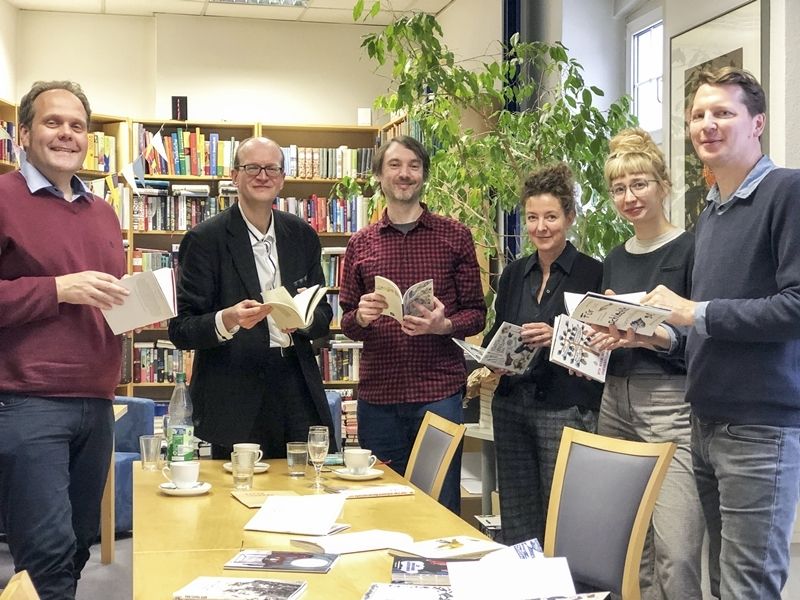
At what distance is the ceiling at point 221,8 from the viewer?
673cm

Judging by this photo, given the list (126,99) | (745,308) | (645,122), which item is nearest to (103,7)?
(126,99)

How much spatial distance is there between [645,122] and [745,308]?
3.02 metres

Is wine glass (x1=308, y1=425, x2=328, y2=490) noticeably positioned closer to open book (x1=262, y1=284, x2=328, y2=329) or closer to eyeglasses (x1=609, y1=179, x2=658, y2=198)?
open book (x1=262, y1=284, x2=328, y2=329)

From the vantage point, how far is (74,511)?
2.59 metres

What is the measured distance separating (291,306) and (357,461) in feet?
1.64

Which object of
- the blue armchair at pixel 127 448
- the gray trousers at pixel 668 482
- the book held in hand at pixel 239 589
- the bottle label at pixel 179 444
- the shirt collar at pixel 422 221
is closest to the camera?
the book held in hand at pixel 239 589

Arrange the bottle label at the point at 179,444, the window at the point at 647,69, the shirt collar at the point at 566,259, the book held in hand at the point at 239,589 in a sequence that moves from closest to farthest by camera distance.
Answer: the book held in hand at the point at 239,589, the bottle label at the point at 179,444, the shirt collar at the point at 566,259, the window at the point at 647,69

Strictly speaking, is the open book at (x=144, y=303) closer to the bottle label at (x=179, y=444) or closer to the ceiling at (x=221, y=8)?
the bottle label at (x=179, y=444)

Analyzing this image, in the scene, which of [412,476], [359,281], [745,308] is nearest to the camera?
[745,308]

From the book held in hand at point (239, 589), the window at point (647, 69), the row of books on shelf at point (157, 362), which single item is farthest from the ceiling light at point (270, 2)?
the book held in hand at point (239, 589)

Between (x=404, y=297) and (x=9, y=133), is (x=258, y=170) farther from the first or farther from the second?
(x=9, y=133)

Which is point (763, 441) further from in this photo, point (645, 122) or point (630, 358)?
point (645, 122)

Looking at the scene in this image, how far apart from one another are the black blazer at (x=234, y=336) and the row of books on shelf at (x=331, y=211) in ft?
12.3

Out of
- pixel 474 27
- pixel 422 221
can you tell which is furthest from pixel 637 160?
pixel 474 27
